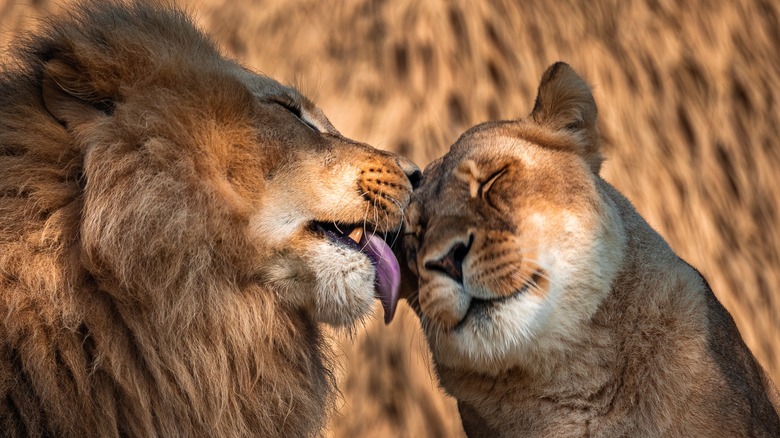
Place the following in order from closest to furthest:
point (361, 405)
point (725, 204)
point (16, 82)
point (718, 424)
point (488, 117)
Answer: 1. point (718, 424)
2. point (16, 82)
3. point (361, 405)
4. point (488, 117)
5. point (725, 204)

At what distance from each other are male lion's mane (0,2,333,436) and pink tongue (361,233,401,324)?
0.83ft

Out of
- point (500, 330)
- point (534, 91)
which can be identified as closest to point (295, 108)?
point (500, 330)

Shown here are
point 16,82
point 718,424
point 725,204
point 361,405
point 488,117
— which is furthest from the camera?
point 725,204

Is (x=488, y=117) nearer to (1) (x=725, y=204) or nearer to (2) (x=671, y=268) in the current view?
(1) (x=725, y=204)

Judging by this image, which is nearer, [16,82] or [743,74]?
[16,82]

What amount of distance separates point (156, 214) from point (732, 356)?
147 centimetres

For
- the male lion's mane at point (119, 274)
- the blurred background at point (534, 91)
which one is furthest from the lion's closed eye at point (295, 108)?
the blurred background at point (534, 91)

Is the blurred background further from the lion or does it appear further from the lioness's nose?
the lion

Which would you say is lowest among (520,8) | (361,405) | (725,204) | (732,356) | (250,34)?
(361,405)

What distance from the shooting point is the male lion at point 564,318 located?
248cm

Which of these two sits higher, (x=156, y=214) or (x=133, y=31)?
(x=133, y=31)

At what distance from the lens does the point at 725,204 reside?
5332 mm

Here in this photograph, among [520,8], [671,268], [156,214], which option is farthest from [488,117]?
[156,214]

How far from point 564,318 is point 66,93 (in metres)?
1.34
